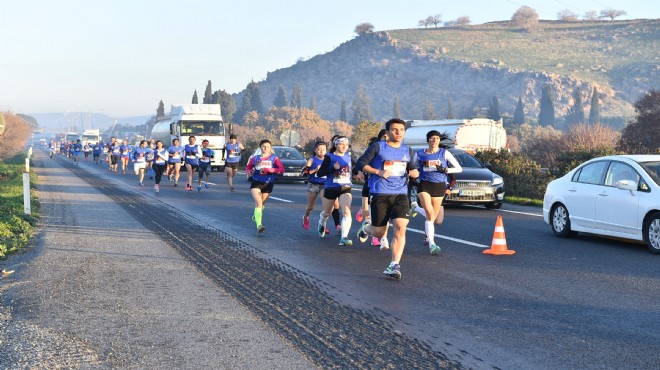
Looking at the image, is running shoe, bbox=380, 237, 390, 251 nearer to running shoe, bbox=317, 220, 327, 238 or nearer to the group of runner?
the group of runner

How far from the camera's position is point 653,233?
1127cm

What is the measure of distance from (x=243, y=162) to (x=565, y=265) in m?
39.8

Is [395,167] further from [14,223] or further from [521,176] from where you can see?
[521,176]

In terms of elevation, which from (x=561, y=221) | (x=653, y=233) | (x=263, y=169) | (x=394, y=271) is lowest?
(x=394, y=271)

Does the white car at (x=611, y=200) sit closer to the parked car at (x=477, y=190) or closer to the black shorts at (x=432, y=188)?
the black shorts at (x=432, y=188)

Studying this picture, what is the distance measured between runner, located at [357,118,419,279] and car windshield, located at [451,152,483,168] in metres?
10.8

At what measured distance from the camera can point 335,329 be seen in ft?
21.4

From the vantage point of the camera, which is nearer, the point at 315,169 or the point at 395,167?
the point at 395,167

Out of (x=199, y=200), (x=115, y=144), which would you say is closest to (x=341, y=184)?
(x=199, y=200)

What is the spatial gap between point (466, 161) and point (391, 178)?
1134 centimetres

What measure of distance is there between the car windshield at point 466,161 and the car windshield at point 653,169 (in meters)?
7.94

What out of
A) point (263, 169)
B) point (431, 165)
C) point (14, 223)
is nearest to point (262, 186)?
point (263, 169)

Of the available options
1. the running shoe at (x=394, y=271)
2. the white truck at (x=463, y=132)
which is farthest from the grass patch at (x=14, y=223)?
the white truck at (x=463, y=132)

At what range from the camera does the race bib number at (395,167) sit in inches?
364
